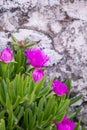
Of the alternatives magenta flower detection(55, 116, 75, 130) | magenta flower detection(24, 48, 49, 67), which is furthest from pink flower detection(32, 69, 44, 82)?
magenta flower detection(55, 116, 75, 130)

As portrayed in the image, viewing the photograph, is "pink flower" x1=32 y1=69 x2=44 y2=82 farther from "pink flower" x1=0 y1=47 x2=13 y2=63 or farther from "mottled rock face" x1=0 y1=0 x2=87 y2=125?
"mottled rock face" x1=0 y1=0 x2=87 y2=125

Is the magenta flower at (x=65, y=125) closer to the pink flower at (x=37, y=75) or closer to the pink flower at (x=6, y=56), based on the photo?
the pink flower at (x=37, y=75)

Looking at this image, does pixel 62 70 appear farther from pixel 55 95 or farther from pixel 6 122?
pixel 6 122

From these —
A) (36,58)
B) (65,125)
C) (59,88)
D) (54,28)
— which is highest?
(54,28)

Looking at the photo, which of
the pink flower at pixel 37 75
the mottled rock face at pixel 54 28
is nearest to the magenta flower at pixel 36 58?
the pink flower at pixel 37 75

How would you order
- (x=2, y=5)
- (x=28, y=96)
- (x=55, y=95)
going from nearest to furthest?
(x=28, y=96) → (x=55, y=95) → (x=2, y=5)

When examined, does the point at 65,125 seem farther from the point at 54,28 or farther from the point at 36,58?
the point at 54,28

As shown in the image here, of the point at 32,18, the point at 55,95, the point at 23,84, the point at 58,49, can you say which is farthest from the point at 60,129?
the point at 32,18

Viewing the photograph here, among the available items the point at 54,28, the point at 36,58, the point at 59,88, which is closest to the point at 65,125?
the point at 59,88
